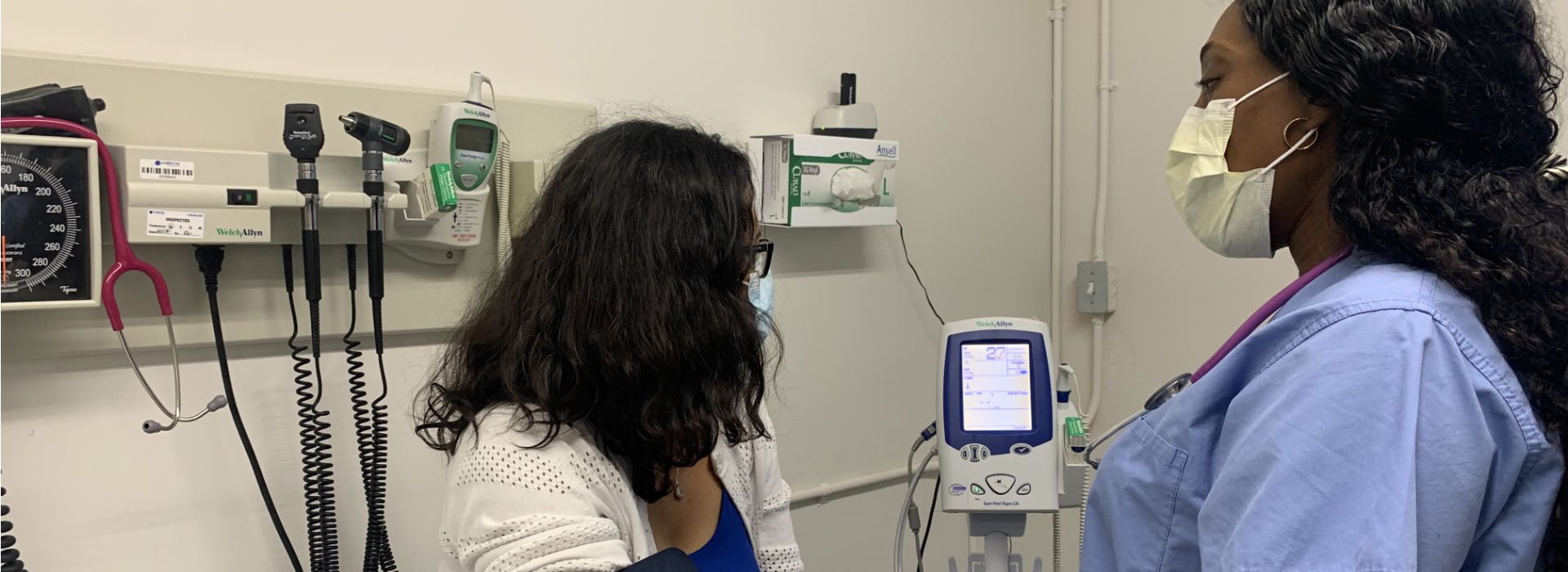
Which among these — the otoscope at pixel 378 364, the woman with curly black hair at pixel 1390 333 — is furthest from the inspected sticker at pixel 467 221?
the woman with curly black hair at pixel 1390 333

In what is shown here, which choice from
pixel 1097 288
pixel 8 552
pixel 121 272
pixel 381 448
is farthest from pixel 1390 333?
pixel 1097 288

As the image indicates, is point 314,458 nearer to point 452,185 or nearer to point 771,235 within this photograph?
point 452,185

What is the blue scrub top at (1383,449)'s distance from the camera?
697mm

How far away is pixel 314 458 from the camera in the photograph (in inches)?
54.6

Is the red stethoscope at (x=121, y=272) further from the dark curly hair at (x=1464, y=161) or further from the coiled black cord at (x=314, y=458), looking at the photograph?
the dark curly hair at (x=1464, y=161)

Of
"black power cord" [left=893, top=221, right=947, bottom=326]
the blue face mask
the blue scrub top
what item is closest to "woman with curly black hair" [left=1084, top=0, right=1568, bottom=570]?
the blue scrub top

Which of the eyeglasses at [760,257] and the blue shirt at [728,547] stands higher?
the eyeglasses at [760,257]

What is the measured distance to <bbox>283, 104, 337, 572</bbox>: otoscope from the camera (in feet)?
4.10

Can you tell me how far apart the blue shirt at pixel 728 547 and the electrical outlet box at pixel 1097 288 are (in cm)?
146

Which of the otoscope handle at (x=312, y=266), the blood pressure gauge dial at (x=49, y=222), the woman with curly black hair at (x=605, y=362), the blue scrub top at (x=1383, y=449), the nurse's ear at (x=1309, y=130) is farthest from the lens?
the otoscope handle at (x=312, y=266)

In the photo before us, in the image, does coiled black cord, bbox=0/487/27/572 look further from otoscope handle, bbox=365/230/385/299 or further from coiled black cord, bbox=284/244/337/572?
otoscope handle, bbox=365/230/385/299

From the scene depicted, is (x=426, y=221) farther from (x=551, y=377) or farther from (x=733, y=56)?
(x=733, y=56)

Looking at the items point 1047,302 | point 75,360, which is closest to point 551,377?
point 75,360

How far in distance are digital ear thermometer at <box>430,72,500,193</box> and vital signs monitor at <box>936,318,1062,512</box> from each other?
0.82 metres
